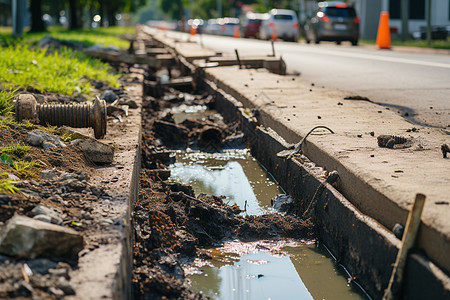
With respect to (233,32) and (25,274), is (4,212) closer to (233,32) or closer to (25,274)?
(25,274)

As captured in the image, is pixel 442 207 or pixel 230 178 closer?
pixel 442 207

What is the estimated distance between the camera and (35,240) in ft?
8.09

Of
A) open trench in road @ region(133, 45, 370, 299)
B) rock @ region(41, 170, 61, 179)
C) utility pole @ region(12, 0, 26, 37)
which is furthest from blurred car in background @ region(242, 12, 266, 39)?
rock @ region(41, 170, 61, 179)

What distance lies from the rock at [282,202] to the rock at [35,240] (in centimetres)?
226

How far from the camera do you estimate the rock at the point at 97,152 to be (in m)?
4.16

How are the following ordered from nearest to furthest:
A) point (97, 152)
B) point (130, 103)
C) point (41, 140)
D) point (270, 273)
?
point (270, 273)
point (97, 152)
point (41, 140)
point (130, 103)

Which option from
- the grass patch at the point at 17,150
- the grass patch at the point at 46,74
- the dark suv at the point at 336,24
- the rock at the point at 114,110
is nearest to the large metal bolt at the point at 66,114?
the grass patch at the point at 17,150

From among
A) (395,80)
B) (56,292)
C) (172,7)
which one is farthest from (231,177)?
(172,7)

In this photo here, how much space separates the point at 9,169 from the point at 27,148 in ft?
1.71

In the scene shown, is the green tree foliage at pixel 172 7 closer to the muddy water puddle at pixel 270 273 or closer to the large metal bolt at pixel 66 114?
the large metal bolt at pixel 66 114

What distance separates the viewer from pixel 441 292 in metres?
2.36

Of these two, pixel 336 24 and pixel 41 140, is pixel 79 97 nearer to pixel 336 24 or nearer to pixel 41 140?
pixel 41 140

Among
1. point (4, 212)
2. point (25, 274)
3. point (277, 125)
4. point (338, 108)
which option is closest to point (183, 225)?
point (4, 212)

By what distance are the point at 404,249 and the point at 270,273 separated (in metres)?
1.07
